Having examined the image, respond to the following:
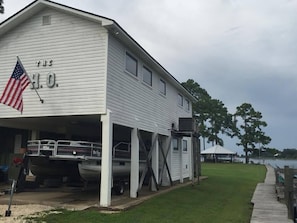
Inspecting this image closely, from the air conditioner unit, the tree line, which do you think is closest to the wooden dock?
the air conditioner unit

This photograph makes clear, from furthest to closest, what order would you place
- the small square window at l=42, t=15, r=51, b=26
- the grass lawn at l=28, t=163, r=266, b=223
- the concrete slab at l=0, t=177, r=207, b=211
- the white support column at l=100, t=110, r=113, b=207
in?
1. the small square window at l=42, t=15, r=51, b=26
2. the concrete slab at l=0, t=177, r=207, b=211
3. the white support column at l=100, t=110, r=113, b=207
4. the grass lawn at l=28, t=163, r=266, b=223

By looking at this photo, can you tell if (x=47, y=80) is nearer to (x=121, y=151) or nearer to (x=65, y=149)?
(x=65, y=149)

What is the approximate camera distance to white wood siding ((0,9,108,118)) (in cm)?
1117

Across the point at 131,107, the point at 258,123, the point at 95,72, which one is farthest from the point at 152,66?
the point at 258,123

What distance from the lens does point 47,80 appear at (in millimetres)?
11805

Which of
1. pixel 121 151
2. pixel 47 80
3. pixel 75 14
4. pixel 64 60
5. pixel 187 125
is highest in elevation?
pixel 75 14

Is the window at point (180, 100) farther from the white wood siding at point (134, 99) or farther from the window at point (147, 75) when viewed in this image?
the window at point (147, 75)

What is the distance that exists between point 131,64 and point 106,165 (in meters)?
4.46

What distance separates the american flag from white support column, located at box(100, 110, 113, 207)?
2910 millimetres

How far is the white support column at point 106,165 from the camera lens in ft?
34.5

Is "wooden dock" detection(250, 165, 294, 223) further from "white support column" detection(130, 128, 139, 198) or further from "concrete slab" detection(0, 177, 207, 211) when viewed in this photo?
"white support column" detection(130, 128, 139, 198)

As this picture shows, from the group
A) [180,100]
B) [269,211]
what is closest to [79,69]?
[269,211]

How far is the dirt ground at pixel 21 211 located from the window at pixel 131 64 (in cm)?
579

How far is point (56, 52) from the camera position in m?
11.8
